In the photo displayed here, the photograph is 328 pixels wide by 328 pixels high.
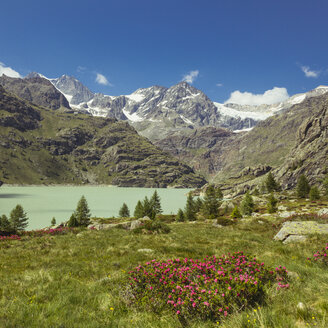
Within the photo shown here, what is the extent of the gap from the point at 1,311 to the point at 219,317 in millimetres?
5456

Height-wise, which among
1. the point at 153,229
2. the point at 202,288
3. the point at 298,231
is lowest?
the point at 153,229

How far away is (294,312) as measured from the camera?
4.52m

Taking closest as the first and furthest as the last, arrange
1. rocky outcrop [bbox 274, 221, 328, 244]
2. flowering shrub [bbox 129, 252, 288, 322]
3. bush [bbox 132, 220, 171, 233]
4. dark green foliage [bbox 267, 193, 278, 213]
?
flowering shrub [bbox 129, 252, 288, 322], rocky outcrop [bbox 274, 221, 328, 244], bush [bbox 132, 220, 171, 233], dark green foliage [bbox 267, 193, 278, 213]

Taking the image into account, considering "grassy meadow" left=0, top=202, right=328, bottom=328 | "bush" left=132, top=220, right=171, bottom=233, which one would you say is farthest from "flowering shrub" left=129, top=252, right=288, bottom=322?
"bush" left=132, top=220, right=171, bottom=233

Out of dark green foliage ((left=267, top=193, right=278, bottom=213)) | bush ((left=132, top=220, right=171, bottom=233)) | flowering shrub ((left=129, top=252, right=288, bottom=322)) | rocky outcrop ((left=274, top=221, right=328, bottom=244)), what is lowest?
dark green foliage ((left=267, top=193, right=278, bottom=213))

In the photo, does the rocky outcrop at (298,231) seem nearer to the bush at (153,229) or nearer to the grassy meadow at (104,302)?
the grassy meadow at (104,302)

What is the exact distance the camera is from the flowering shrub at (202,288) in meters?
4.70

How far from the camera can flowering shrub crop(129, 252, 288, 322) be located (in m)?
4.70

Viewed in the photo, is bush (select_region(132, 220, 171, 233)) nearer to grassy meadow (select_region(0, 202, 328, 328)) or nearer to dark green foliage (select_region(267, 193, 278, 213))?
grassy meadow (select_region(0, 202, 328, 328))

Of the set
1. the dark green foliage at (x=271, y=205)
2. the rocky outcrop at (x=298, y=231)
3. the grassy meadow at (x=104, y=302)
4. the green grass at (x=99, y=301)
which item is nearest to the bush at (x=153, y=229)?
the rocky outcrop at (x=298, y=231)

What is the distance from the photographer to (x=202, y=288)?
5.11 m

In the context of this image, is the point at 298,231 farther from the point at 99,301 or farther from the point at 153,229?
the point at 153,229

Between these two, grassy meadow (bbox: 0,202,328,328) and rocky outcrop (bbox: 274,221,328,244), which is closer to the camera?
grassy meadow (bbox: 0,202,328,328)

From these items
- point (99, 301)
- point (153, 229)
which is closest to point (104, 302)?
point (99, 301)
